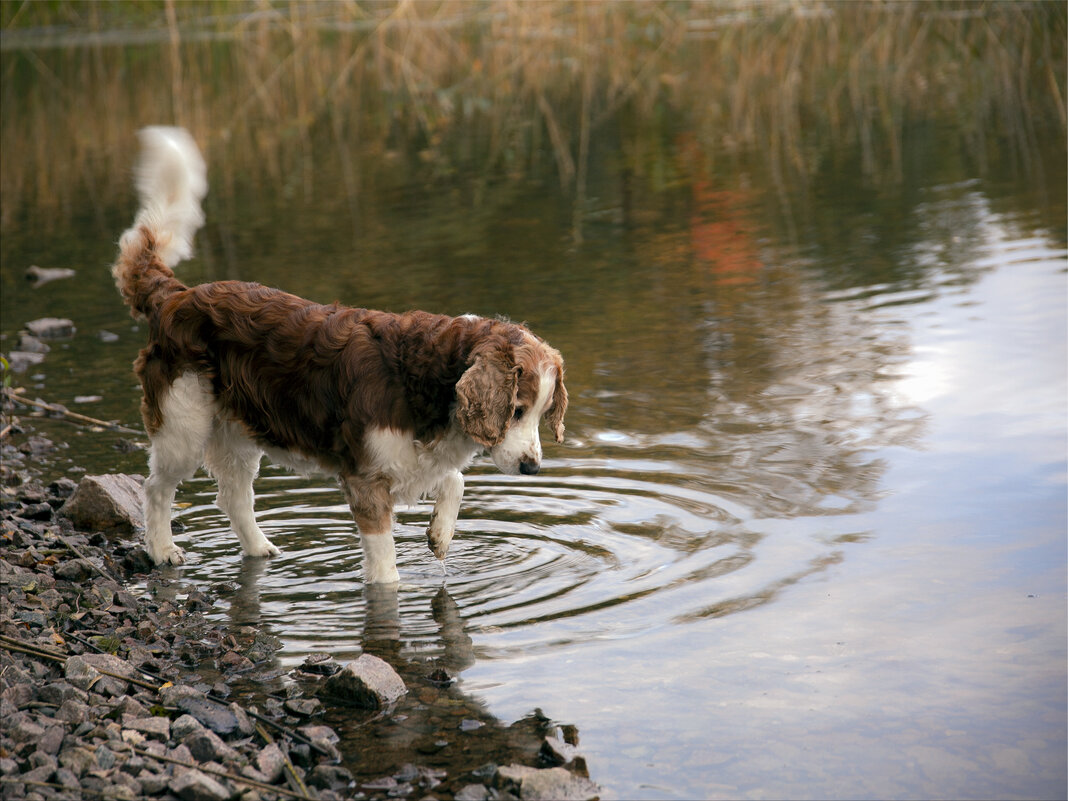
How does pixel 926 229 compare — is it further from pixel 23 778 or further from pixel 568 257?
pixel 23 778

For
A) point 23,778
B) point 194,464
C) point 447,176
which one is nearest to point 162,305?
point 194,464

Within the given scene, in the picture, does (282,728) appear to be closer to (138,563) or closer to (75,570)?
(75,570)

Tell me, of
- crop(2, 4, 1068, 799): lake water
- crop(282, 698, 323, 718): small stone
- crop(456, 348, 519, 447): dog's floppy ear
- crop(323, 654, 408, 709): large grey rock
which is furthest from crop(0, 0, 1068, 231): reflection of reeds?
crop(282, 698, 323, 718): small stone

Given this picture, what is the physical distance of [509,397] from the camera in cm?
602

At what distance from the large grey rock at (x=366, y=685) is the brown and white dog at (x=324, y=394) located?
1149mm

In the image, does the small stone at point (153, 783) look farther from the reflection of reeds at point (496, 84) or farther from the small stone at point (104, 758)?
the reflection of reeds at point (496, 84)

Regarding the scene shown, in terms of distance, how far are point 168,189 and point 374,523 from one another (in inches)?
95.3

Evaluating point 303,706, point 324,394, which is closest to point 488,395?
point 324,394

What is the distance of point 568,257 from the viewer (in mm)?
13797

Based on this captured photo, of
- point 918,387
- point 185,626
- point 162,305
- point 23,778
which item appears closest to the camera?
point 23,778

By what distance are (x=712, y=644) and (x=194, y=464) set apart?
3.04 meters

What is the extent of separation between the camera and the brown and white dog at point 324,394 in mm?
6207

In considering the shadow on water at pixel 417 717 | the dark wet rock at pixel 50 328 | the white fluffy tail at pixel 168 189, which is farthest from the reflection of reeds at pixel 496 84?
the shadow on water at pixel 417 717

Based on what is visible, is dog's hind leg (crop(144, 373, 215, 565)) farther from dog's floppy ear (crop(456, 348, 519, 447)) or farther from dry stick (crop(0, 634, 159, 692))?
dry stick (crop(0, 634, 159, 692))
